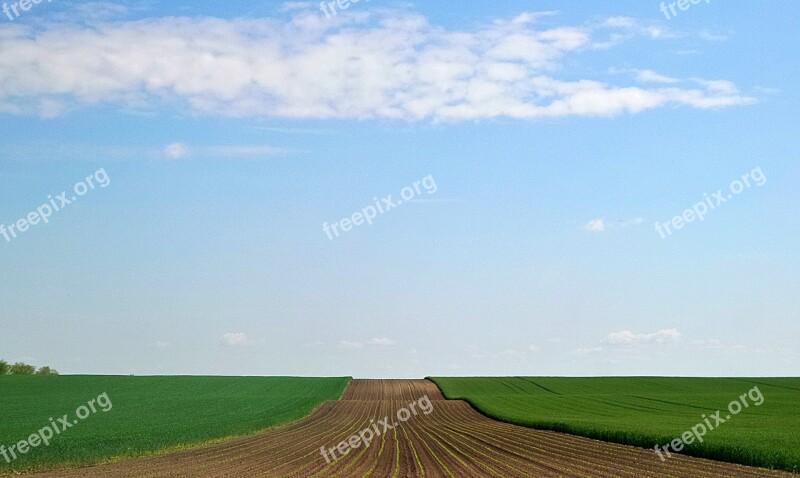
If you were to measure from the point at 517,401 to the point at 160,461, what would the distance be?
4395cm

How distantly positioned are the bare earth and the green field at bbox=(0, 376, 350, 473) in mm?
1657

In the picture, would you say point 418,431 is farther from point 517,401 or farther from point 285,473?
point 517,401

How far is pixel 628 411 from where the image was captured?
56094 mm

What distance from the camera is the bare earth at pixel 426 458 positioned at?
25266 millimetres

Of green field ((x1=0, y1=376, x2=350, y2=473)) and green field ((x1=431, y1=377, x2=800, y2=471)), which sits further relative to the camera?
green field ((x1=0, y1=376, x2=350, y2=473))

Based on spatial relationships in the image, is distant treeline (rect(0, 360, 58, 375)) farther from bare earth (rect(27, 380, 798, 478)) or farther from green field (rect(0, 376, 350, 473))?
bare earth (rect(27, 380, 798, 478))

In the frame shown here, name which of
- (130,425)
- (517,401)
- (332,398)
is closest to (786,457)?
(130,425)

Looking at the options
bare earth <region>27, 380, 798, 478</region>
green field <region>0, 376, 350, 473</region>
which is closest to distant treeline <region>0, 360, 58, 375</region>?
green field <region>0, 376, 350, 473</region>

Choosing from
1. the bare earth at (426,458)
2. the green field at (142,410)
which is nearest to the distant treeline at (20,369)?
the green field at (142,410)

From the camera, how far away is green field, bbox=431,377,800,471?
99.3 feet

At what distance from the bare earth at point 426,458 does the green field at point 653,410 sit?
1406mm

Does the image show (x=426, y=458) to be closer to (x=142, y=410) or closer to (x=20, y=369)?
(x=142, y=410)

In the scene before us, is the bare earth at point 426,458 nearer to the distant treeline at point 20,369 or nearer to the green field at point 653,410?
the green field at point 653,410

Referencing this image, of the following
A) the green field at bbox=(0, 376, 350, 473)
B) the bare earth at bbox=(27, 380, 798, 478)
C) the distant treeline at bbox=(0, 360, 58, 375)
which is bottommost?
the bare earth at bbox=(27, 380, 798, 478)
